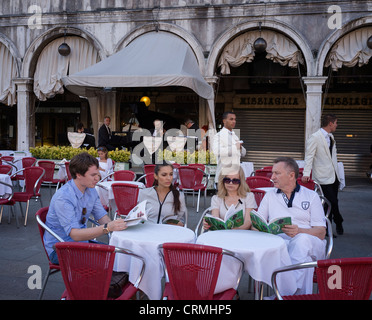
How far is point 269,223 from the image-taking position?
3.27m

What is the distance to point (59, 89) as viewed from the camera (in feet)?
49.7

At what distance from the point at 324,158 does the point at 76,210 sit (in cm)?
411

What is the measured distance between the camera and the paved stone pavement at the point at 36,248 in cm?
406

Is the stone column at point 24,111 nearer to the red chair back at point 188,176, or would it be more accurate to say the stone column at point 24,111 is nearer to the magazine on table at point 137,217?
the red chair back at point 188,176

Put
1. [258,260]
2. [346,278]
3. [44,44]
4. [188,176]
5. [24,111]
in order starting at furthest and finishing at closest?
[24,111]
[44,44]
[188,176]
[258,260]
[346,278]

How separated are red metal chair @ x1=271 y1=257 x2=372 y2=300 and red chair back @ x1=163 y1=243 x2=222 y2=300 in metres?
0.59

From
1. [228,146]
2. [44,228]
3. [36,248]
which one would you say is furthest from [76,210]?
[228,146]

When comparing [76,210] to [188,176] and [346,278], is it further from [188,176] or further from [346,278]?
[188,176]

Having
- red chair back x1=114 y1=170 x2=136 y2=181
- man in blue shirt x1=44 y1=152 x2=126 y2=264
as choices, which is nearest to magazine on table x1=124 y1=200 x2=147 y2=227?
man in blue shirt x1=44 y1=152 x2=126 y2=264

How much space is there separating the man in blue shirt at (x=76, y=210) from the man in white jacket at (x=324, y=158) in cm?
362

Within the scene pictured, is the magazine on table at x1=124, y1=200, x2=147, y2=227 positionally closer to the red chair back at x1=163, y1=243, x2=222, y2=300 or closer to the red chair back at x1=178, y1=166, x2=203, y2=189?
the red chair back at x1=163, y1=243, x2=222, y2=300

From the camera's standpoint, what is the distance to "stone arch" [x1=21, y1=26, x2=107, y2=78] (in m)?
14.4
